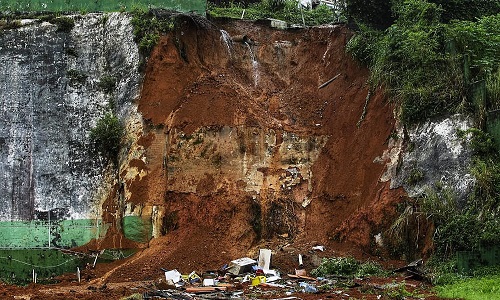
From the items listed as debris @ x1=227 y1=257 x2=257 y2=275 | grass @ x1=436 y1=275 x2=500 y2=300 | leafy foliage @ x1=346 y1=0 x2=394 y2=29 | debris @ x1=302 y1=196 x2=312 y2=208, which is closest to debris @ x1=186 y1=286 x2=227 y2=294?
debris @ x1=227 y1=257 x2=257 y2=275

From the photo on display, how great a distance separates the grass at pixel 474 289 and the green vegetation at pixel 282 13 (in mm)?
13245

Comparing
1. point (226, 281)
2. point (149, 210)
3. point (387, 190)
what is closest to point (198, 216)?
point (149, 210)

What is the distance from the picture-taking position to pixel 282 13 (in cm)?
2483

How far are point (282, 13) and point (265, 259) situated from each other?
431 inches

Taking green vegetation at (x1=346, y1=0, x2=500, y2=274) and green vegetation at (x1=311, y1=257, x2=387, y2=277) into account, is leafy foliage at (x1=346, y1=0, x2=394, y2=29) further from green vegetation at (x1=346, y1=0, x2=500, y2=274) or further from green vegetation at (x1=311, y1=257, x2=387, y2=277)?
green vegetation at (x1=311, y1=257, x2=387, y2=277)

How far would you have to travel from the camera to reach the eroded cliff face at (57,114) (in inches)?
789

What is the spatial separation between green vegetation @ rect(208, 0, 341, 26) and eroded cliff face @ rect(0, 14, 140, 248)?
421 cm

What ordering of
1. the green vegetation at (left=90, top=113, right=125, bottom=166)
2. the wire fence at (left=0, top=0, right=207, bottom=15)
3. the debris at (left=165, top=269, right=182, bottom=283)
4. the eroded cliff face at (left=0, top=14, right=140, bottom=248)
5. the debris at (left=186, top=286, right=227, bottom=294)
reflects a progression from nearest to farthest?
the debris at (left=186, top=286, right=227, bottom=294), the debris at (left=165, top=269, right=182, bottom=283), the eroded cliff face at (left=0, top=14, right=140, bottom=248), the green vegetation at (left=90, top=113, right=125, bottom=166), the wire fence at (left=0, top=0, right=207, bottom=15)

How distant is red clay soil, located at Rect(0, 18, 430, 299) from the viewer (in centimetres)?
1772

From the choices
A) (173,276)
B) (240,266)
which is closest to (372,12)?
(240,266)

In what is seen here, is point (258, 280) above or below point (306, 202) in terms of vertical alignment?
below

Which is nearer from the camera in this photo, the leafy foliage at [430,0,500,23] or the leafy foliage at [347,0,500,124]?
the leafy foliage at [347,0,500,124]

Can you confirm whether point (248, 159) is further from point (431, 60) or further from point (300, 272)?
point (431, 60)

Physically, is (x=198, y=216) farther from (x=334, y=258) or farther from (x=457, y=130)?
(x=457, y=130)
